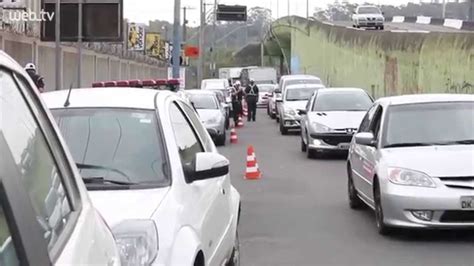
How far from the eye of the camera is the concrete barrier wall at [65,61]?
2517cm

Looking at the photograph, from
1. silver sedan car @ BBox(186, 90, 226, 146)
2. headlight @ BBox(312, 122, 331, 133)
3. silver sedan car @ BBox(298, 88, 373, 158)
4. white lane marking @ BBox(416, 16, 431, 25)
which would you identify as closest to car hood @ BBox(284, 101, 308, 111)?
silver sedan car @ BBox(186, 90, 226, 146)

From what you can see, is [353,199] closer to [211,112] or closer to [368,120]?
[368,120]

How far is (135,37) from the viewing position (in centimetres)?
6419

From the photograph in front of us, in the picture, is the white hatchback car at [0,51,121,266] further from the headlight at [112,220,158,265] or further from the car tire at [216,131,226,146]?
the car tire at [216,131,226,146]

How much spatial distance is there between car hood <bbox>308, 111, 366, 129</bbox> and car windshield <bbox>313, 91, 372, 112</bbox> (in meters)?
0.33

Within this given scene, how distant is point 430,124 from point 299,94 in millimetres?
18461

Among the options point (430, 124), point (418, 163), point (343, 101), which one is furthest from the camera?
point (343, 101)

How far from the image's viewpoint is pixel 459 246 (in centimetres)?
862

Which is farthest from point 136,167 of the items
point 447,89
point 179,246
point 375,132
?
point 447,89

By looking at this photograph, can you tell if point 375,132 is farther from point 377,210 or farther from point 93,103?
point 93,103

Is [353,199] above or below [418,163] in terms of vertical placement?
below

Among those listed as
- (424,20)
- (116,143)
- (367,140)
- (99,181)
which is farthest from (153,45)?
(99,181)

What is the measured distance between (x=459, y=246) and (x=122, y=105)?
14.0ft

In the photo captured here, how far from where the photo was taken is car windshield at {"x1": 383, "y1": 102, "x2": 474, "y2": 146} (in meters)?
9.86
